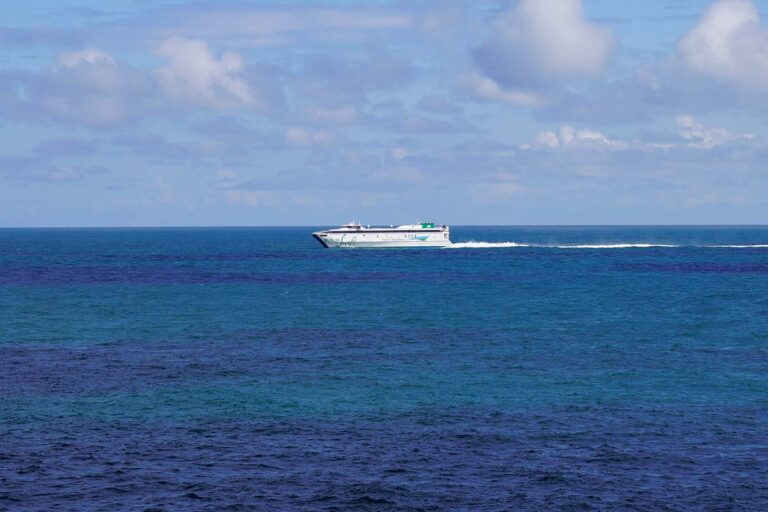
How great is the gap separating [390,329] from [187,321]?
23.5m

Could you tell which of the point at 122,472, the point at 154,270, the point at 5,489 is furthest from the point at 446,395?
the point at 154,270

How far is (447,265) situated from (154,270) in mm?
61707

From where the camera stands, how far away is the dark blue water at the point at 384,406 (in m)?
39.5

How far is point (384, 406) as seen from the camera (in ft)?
180

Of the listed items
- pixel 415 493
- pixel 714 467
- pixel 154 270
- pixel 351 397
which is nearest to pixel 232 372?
pixel 351 397

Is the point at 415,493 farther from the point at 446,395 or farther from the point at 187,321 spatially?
the point at 187,321

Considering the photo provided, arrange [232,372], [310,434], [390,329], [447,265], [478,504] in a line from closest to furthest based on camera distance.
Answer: [478,504]
[310,434]
[232,372]
[390,329]
[447,265]

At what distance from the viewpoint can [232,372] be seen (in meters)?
65.4

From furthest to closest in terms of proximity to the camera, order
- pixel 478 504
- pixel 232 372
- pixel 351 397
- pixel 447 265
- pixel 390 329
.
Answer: pixel 447 265, pixel 390 329, pixel 232 372, pixel 351 397, pixel 478 504

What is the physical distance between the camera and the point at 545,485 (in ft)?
131

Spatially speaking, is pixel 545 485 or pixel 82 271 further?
pixel 82 271

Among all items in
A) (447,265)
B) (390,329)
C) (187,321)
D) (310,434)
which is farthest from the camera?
(447,265)

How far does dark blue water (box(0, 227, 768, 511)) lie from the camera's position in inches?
1554

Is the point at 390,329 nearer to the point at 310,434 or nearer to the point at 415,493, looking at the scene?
the point at 310,434
